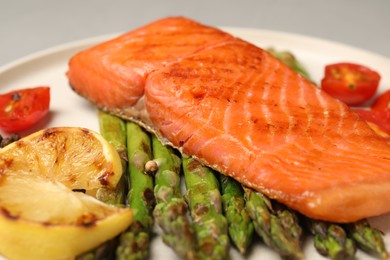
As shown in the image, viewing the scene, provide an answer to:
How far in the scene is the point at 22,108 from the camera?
15.3 feet

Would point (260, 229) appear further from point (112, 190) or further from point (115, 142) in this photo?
point (115, 142)

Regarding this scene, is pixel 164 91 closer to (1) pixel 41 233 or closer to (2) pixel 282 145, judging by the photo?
(2) pixel 282 145

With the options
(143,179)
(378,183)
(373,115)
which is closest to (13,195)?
(143,179)

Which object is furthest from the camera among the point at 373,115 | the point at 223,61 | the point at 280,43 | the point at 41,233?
the point at 280,43

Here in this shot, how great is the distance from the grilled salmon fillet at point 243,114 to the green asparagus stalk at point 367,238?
0.08 meters

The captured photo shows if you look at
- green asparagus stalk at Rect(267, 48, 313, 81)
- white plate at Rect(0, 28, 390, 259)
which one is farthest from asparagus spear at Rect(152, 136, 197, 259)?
green asparagus stalk at Rect(267, 48, 313, 81)

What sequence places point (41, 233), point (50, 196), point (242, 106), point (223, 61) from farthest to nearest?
point (223, 61)
point (242, 106)
point (50, 196)
point (41, 233)

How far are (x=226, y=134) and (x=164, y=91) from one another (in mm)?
665

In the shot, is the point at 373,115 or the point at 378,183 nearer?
the point at 378,183

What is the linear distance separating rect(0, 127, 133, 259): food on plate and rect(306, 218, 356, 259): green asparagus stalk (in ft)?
3.85

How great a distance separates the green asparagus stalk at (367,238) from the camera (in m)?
3.32

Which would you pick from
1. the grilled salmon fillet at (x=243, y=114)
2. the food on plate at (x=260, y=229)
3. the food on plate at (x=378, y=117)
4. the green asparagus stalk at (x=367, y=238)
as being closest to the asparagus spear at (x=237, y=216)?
the food on plate at (x=260, y=229)

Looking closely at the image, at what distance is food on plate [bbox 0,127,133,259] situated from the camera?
3.07 meters

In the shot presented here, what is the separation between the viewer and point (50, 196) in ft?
10.8
